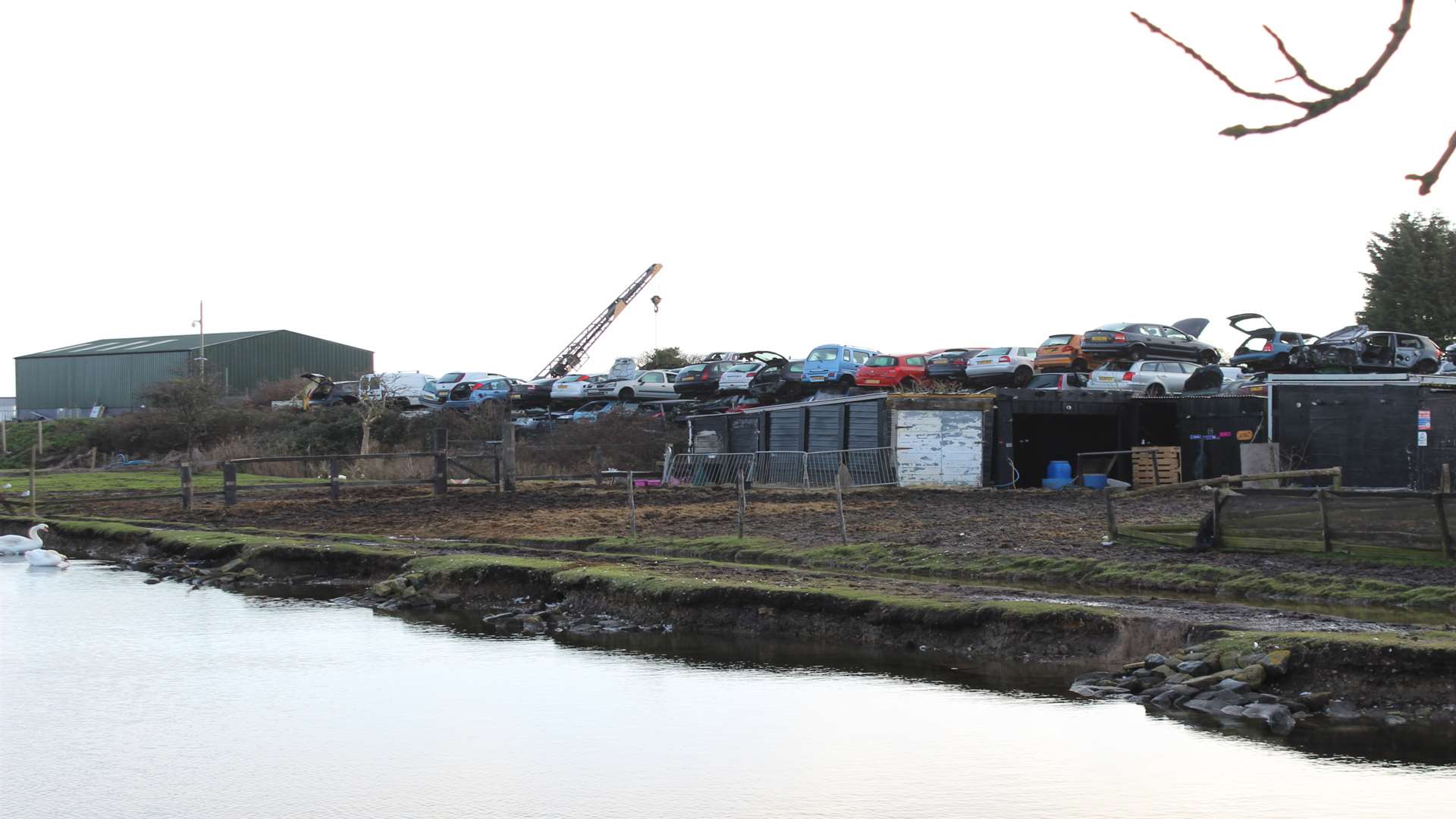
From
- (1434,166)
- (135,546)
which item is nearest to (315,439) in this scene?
(135,546)

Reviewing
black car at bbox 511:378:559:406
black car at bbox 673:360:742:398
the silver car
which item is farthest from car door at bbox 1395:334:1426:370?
black car at bbox 511:378:559:406

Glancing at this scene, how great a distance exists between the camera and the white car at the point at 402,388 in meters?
56.9

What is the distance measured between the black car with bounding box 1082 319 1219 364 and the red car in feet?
16.9

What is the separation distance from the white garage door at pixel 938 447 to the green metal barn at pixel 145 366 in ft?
152

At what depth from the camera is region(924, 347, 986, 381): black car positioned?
4212 centimetres

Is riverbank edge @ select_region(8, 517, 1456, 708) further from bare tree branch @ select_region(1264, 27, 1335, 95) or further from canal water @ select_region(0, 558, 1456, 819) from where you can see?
bare tree branch @ select_region(1264, 27, 1335, 95)

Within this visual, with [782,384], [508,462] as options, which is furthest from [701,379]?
[508,462]

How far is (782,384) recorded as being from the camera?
147 feet

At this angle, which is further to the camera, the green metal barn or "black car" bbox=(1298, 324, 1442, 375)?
the green metal barn

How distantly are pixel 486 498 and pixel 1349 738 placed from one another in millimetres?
24587

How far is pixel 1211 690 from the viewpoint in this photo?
11.2 meters

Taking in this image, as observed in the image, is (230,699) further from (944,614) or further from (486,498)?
(486,498)

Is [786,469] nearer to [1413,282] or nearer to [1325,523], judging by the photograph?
[1325,523]

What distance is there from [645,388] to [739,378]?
690 cm
